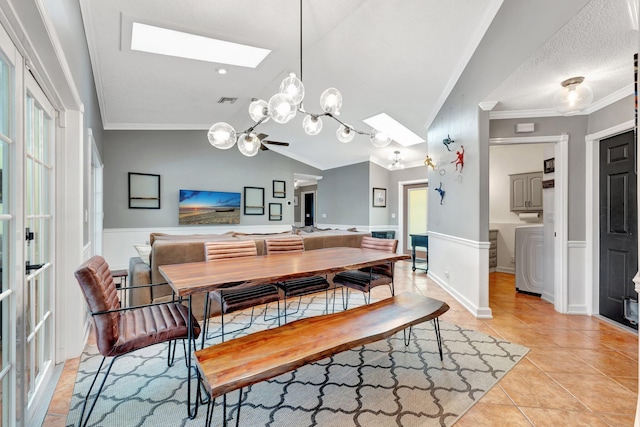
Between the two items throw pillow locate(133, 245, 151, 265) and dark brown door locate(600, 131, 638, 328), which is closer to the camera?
dark brown door locate(600, 131, 638, 328)

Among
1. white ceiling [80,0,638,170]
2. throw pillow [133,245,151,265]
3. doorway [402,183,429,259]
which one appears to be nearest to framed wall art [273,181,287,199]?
white ceiling [80,0,638,170]

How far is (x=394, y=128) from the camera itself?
223 inches

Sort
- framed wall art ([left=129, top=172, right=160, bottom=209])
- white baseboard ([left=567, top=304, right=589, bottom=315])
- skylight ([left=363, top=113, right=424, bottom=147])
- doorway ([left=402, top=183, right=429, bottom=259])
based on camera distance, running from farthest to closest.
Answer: doorway ([left=402, top=183, right=429, bottom=259]) → framed wall art ([left=129, top=172, right=160, bottom=209]) → skylight ([left=363, top=113, right=424, bottom=147]) → white baseboard ([left=567, top=304, right=589, bottom=315])

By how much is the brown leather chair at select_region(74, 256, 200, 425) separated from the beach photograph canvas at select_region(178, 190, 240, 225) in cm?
508

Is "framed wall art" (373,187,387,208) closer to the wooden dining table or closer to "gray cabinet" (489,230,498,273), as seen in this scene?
"gray cabinet" (489,230,498,273)

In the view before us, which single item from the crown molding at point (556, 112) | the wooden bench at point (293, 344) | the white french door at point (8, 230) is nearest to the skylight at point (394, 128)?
the crown molding at point (556, 112)

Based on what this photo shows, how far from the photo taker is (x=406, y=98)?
4.44 meters

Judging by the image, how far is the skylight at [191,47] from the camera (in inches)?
118

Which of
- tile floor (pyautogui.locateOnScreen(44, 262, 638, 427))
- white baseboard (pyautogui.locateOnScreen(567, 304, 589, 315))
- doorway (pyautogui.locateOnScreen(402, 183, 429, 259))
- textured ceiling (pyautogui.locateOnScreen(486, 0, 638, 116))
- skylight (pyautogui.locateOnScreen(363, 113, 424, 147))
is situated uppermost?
skylight (pyautogui.locateOnScreen(363, 113, 424, 147))

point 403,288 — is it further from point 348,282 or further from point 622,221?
point 622,221

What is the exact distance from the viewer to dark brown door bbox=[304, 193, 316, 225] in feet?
34.4

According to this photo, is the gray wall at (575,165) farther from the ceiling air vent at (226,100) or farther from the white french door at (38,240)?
the white french door at (38,240)

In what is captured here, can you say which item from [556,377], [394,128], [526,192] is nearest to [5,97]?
[556,377]

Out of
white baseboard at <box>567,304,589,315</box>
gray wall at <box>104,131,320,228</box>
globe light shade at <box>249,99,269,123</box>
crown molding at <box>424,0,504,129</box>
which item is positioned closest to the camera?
crown molding at <box>424,0,504,129</box>
